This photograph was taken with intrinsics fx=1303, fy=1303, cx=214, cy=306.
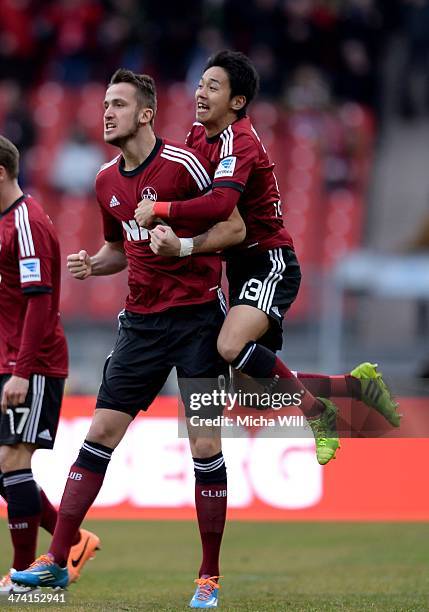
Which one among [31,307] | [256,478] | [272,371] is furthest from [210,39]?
[272,371]

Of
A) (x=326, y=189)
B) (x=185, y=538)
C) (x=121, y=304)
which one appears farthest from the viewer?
(x=326, y=189)

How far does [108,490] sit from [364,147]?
9.23 meters

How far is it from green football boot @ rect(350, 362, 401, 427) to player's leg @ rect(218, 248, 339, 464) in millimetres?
294

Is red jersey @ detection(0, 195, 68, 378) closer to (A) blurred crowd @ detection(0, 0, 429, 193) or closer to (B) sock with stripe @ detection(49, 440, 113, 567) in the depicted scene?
(B) sock with stripe @ detection(49, 440, 113, 567)

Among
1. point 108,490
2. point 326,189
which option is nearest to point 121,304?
point 108,490

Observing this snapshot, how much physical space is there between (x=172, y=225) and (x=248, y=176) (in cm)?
46

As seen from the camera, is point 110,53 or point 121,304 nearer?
point 121,304

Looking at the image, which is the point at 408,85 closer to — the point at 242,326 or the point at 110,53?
the point at 110,53

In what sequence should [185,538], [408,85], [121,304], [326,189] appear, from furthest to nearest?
[408,85], [326,189], [121,304], [185,538]

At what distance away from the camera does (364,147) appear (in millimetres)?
19453

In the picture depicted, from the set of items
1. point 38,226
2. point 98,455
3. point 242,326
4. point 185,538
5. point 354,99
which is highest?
point 354,99

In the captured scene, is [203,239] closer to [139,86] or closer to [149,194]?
[149,194]

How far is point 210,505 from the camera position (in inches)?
260

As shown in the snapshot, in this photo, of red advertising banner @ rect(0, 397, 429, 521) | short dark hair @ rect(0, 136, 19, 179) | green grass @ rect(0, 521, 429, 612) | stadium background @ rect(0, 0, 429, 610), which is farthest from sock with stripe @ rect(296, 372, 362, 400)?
stadium background @ rect(0, 0, 429, 610)
